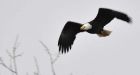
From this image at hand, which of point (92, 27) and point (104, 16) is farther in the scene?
point (104, 16)

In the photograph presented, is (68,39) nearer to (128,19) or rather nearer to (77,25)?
(77,25)

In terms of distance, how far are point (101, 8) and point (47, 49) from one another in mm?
3244

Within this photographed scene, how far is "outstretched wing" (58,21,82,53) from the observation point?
1080 centimetres

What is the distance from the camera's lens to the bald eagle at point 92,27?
9.66 m

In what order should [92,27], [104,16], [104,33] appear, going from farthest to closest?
[104,16] → [92,27] → [104,33]

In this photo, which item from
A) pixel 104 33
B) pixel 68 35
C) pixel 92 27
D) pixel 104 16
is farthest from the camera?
pixel 68 35

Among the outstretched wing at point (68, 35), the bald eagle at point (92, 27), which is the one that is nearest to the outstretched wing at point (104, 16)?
the bald eagle at point (92, 27)

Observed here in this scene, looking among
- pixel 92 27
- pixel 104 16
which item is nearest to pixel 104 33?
pixel 92 27

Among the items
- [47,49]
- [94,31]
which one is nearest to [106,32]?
[94,31]

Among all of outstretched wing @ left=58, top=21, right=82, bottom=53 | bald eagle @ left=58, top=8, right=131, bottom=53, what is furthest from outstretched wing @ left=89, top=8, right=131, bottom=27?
outstretched wing @ left=58, top=21, right=82, bottom=53

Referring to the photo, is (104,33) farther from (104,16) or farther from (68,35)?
(68,35)

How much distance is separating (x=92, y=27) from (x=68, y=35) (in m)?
1.08

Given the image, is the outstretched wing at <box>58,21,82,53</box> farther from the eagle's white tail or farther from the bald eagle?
the eagle's white tail

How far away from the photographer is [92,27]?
10.1 metres
